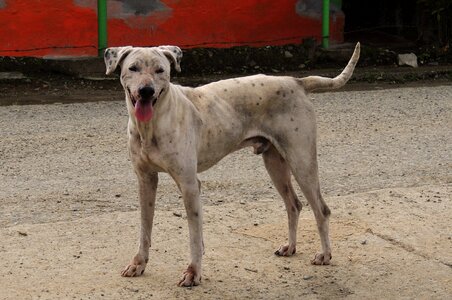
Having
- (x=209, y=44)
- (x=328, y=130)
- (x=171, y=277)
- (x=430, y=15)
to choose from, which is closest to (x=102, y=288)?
(x=171, y=277)

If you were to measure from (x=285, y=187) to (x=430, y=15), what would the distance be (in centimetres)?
925

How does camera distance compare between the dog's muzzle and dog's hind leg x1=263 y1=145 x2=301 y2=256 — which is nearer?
the dog's muzzle

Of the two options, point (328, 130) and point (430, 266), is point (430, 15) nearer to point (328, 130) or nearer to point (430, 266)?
point (328, 130)

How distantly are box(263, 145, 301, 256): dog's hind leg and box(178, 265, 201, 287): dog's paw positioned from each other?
0.88 meters

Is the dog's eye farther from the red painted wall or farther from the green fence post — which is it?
the green fence post

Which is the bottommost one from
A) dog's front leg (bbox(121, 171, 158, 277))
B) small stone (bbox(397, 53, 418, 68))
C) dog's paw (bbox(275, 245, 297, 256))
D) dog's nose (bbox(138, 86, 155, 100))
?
small stone (bbox(397, 53, 418, 68))

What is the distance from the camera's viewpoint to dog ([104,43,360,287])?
6.04 m

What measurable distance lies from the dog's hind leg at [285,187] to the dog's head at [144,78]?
1192mm

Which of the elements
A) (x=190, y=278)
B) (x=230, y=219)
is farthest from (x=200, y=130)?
(x=230, y=219)

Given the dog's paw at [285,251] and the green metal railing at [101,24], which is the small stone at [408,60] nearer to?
the green metal railing at [101,24]

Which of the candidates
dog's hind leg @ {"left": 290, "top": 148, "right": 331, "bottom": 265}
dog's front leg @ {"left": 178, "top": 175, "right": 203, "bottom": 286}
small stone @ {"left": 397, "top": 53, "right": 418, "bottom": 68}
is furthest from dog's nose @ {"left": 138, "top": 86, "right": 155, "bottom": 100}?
small stone @ {"left": 397, "top": 53, "right": 418, "bottom": 68}

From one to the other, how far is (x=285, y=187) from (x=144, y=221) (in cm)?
107

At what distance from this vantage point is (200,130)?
6.39 meters

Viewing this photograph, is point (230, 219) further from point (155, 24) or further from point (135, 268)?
point (155, 24)
